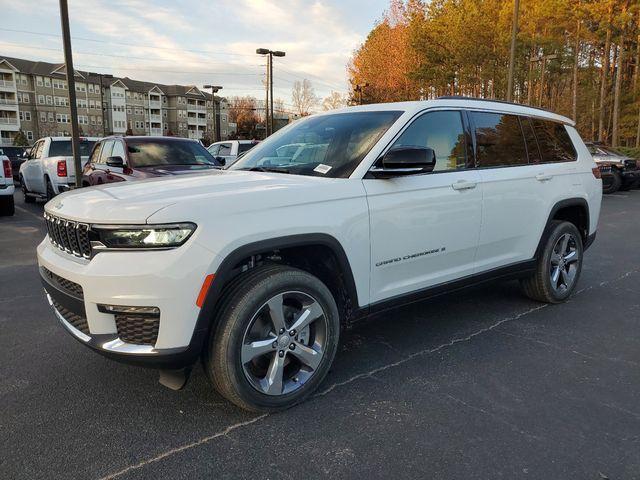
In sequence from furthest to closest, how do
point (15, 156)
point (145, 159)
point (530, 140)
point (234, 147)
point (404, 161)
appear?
point (15, 156) < point (234, 147) < point (145, 159) < point (530, 140) < point (404, 161)

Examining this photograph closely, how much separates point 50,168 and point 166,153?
4788 mm

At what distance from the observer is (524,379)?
332cm

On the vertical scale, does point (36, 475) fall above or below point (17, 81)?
below

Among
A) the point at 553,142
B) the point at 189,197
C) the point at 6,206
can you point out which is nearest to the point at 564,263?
the point at 553,142

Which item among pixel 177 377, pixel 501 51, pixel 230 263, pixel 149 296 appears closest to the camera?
pixel 149 296

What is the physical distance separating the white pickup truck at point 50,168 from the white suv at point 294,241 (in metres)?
9.71

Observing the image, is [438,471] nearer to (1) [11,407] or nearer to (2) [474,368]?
(2) [474,368]

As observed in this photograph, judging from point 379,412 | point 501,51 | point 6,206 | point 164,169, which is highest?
point 501,51

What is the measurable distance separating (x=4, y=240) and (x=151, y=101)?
325ft

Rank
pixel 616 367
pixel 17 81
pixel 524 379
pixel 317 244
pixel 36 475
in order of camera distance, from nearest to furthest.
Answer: pixel 36 475, pixel 317 244, pixel 524 379, pixel 616 367, pixel 17 81

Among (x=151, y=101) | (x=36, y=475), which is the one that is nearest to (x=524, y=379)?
(x=36, y=475)

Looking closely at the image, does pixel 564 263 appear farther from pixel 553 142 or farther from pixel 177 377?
pixel 177 377

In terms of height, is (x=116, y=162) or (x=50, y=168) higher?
(x=116, y=162)

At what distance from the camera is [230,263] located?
2.56 m
